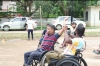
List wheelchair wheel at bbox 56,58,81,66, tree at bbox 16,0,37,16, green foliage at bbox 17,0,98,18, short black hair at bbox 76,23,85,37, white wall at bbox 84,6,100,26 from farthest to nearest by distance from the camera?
1. white wall at bbox 84,6,100,26
2. tree at bbox 16,0,37,16
3. green foliage at bbox 17,0,98,18
4. short black hair at bbox 76,23,85,37
5. wheelchair wheel at bbox 56,58,81,66

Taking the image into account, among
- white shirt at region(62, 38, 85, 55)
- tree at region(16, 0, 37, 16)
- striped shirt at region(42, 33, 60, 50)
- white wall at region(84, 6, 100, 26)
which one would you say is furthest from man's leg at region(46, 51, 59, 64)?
white wall at region(84, 6, 100, 26)

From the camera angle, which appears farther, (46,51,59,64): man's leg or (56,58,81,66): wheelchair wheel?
(46,51,59,64): man's leg

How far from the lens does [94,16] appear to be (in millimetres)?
35219

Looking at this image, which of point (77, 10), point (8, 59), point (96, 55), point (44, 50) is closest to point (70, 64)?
point (44, 50)

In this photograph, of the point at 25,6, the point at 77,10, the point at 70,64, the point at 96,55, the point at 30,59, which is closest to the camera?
the point at 70,64

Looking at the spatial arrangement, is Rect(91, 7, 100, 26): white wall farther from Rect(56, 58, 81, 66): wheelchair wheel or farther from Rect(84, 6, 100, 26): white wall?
Rect(56, 58, 81, 66): wheelchair wheel

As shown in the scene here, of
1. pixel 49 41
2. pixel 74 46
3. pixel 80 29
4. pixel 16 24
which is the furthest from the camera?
pixel 16 24

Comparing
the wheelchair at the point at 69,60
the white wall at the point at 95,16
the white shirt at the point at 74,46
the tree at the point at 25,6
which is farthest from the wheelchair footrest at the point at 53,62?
the white wall at the point at 95,16

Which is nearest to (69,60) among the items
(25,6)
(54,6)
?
(25,6)

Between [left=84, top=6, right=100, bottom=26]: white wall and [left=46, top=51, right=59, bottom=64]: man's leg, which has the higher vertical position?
[left=84, top=6, right=100, bottom=26]: white wall

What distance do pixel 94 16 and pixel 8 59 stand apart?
2613 centimetres

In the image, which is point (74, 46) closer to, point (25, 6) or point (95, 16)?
point (25, 6)

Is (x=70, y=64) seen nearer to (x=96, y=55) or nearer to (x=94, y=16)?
(x=96, y=55)

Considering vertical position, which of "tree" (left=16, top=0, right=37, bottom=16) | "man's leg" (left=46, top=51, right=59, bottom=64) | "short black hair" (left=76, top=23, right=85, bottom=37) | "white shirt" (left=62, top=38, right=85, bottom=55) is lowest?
"man's leg" (left=46, top=51, right=59, bottom=64)
